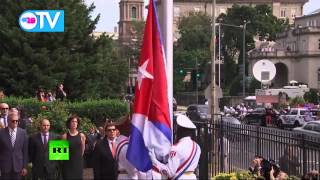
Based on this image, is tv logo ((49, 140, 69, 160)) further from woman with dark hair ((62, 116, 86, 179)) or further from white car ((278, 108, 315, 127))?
white car ((278, 108, 315, 127))

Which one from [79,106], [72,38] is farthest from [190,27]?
[79,106]

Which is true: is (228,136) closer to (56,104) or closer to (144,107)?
(144,107)

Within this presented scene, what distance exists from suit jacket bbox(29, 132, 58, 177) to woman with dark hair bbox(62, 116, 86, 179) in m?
0.62

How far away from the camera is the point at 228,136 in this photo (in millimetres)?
13078

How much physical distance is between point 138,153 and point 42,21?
20.0 meters

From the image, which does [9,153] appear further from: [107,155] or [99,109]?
[99,109]

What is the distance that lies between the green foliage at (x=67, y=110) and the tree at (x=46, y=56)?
6.61m

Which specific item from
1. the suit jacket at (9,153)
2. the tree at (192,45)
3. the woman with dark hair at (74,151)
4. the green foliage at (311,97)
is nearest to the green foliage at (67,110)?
the suit jacket at (9,153)

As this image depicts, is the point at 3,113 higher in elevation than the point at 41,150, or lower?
higher

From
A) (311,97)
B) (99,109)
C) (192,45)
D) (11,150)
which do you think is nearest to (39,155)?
(11,150)

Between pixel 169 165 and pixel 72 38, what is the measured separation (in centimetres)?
2444

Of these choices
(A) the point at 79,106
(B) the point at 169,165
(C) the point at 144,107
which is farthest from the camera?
(A) the point at 79,106

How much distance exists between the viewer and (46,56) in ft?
99.7

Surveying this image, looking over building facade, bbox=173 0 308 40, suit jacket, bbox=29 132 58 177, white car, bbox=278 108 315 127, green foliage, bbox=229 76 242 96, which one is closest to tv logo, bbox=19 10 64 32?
suit jacket, bbox=29 132 58 177
